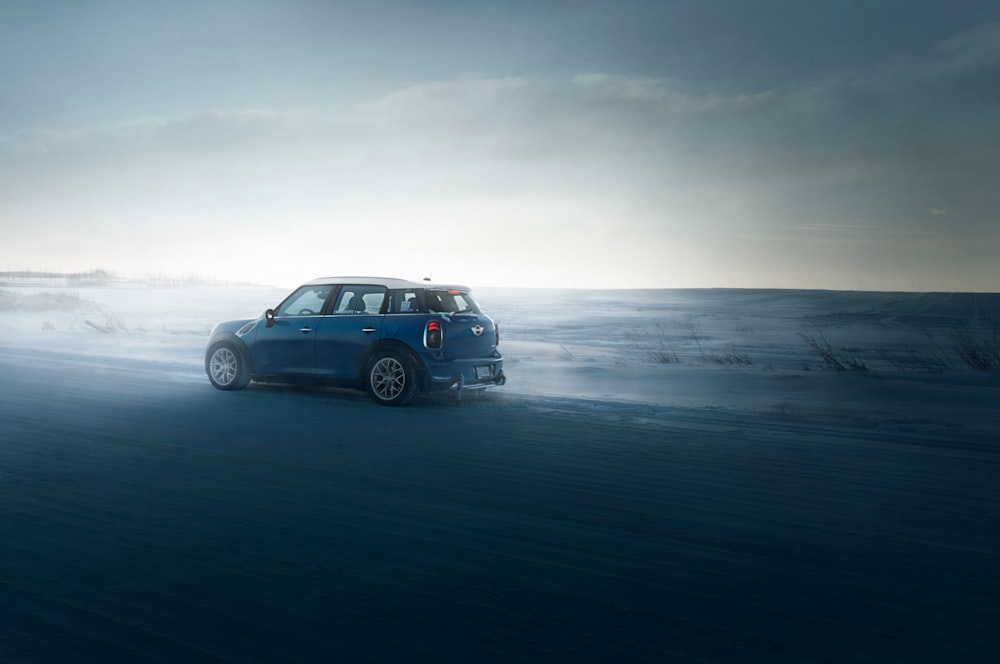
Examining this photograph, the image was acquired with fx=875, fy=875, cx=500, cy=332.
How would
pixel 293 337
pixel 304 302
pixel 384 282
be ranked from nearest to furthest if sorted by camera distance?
pixel 384 282
pixel 293 337
pixel 304 302

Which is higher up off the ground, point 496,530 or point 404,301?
point 404,301

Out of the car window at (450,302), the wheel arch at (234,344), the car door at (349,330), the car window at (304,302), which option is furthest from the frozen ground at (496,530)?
the car window at (304,302)

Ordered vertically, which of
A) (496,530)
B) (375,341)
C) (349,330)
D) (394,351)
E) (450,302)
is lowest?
(496,530)

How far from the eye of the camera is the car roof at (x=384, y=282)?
13.5 metres

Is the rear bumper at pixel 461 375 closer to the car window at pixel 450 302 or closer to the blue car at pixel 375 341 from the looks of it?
the blue car at pixel 375 341

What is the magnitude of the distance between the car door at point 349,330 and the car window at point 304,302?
1.28 feet

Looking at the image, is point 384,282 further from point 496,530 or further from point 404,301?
point 496,530

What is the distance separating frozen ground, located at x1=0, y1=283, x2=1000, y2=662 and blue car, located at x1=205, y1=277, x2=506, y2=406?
0.53 metres

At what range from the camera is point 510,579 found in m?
4.90

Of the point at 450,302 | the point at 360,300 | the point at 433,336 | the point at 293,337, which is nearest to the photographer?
the point at 433,336

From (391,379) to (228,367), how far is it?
340 centimetres

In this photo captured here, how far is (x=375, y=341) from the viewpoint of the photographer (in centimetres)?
1334

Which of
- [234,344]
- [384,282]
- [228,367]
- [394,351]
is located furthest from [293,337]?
[394,351]

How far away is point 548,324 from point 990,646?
131 feet
